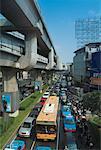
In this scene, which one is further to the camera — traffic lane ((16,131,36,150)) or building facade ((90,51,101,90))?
building facade ((90,51,101,90))

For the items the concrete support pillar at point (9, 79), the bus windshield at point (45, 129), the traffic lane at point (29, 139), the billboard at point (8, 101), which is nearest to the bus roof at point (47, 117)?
the bus windshield at point (45, 129)

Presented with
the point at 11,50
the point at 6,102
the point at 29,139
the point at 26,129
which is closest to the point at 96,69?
the point at 6,102

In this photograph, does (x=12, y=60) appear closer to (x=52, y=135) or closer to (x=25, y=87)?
(x=52, y=135)

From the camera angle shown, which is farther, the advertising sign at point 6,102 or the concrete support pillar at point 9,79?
the concrete support pillar at point 9,79

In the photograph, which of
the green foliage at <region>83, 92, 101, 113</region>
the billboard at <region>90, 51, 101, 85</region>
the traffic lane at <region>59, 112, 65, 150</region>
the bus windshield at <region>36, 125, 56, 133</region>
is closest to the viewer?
the traffic lane at <region>59, 112, 65, 150</region>

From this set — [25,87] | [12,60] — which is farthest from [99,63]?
[12,60]

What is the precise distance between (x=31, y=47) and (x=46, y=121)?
39.9 feet

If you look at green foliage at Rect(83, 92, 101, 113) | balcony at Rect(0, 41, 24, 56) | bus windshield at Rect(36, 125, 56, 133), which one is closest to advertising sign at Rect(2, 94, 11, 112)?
balcony at Rect(0, 41, 24, 56)

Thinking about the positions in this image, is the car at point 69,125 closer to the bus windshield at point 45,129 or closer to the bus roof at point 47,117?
the bus roof at point 47,117

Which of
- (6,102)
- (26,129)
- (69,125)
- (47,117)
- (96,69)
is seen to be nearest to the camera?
(47,117)

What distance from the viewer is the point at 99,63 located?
54.0 meters

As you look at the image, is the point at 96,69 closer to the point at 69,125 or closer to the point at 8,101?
the point at 8,101

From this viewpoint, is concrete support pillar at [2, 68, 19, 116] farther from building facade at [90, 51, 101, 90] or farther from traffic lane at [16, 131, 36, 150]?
building facade at [90, 51, 101, 90]

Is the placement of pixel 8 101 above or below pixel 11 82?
below
